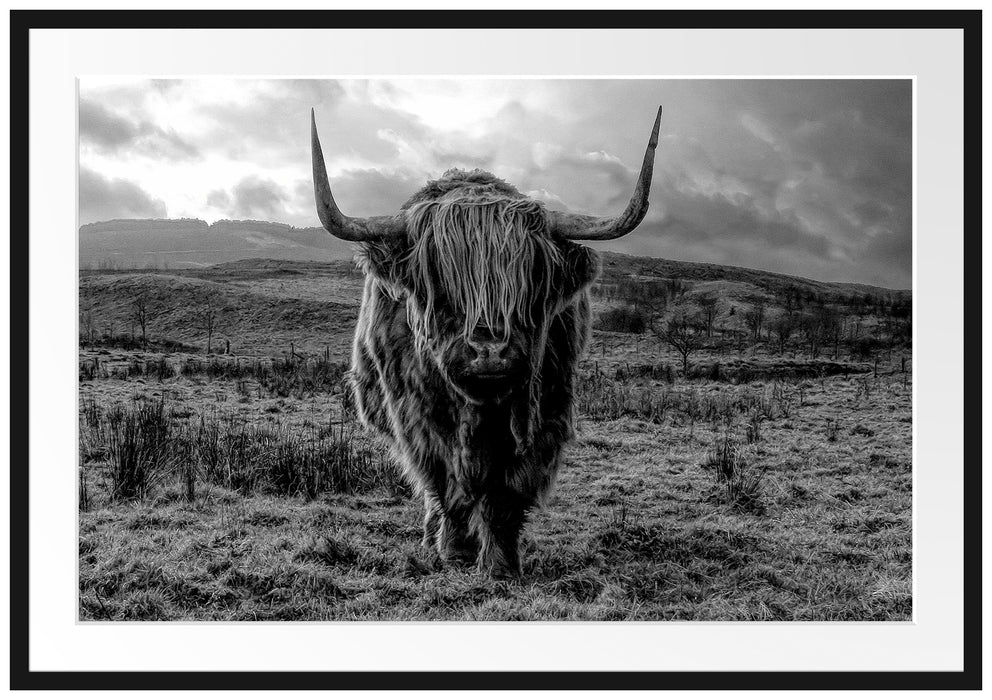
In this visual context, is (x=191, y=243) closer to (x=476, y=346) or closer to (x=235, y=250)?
(x=235, y=250)

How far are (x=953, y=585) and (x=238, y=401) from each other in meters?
4.91

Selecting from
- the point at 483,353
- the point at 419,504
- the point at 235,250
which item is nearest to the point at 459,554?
the point at 419,504

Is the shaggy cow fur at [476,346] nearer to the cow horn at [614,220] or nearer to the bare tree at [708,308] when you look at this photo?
the cow horn at [614,220]

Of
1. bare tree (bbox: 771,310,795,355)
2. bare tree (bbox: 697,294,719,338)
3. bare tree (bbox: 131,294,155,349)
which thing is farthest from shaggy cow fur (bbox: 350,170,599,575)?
bare tree (bbox: 771,310,795,355)

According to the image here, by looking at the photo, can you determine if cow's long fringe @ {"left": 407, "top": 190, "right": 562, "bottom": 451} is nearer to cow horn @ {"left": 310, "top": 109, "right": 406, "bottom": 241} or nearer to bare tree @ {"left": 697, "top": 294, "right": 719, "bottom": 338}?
cow horn @ {"left": 310, "top": 109, "right": 406, "bottom": 241}

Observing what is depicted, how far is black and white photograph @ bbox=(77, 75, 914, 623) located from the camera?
10.1ft

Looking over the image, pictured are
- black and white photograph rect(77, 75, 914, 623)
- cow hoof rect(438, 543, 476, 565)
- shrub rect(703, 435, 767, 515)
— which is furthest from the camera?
shrub rect(703, 435, 767, 515)

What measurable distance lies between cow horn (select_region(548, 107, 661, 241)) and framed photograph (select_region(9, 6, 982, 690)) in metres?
0.02

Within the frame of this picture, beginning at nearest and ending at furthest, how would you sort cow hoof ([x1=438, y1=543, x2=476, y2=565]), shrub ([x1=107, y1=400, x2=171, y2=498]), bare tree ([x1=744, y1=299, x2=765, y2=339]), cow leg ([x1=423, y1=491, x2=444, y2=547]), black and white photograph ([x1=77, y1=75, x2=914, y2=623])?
black and white photograph ([x1=77, y1=75, x2=914, y2=623]) < cow hoof ([x1=438, y1=543, x2=476, y2=565]) < cow leg ([x1=423, y1=491, x2=444, y2=547]) < shrub ([x1=107, y1=400, x2=171, y2=498]) < bare tree ([x1=744, y1=299, x2=765, y2=339])

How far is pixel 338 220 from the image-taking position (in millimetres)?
2760

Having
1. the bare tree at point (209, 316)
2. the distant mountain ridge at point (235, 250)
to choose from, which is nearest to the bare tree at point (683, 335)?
the distant mountain ridge at point (235, 250)

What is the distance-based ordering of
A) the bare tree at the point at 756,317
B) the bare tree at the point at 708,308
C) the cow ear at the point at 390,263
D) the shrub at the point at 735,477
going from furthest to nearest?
the bare tree at the point at 708,308, the bare tree at the point at 756,317, the shrub at the point at 735,477, the cow ear at the point at 390,263

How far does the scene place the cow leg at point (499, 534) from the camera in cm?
321
